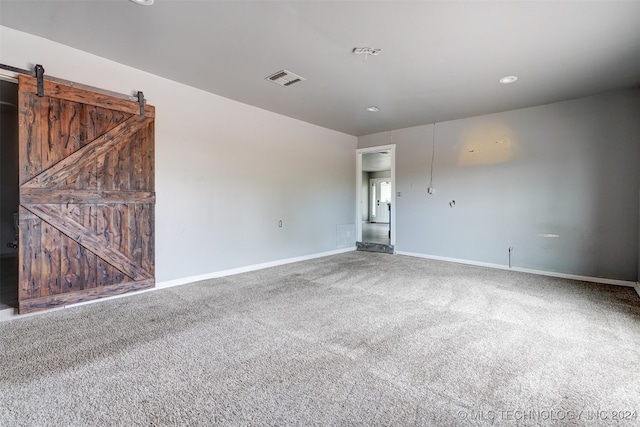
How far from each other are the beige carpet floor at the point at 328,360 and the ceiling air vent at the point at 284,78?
103 inches

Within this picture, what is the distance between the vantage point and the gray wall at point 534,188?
3.91m

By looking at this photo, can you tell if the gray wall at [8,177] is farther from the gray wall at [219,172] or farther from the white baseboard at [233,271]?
the white baseboard at [233,271]

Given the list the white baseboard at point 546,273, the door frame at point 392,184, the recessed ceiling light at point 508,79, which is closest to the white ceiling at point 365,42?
the recessed ceiling light at point 508,79

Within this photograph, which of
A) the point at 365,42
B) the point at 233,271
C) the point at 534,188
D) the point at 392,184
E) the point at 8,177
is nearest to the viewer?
the point at 365,42

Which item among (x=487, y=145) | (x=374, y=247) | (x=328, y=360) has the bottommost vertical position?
(x=328, y=360)

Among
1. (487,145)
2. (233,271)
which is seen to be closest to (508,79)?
(487,145)

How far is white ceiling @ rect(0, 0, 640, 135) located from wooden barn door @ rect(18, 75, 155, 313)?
582 millimetres

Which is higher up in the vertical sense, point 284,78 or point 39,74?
point 284,78

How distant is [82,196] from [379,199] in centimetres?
1159

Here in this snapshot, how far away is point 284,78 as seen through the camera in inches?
139

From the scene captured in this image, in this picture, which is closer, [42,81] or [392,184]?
[42,81]

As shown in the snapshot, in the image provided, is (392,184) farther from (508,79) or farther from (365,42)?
(365,42)

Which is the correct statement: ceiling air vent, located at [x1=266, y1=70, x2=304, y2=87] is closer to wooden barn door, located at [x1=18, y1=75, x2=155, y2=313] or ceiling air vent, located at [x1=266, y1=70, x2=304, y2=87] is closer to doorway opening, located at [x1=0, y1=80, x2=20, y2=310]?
wooden barn door, located at [x1=18, y1=75, x2=155, y2=313]

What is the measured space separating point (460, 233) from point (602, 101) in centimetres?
268
